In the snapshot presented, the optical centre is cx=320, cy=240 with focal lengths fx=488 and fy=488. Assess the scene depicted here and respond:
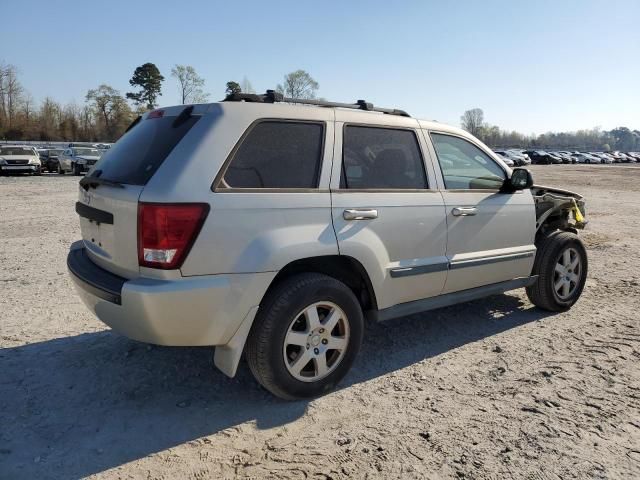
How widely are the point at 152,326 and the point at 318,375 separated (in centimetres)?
115

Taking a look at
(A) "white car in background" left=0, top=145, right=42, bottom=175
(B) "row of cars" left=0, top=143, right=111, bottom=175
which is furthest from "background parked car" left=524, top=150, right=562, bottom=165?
(A) "white car in background" left=0, top=145, right=42, bottom=175

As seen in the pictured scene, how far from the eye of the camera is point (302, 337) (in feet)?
10.3

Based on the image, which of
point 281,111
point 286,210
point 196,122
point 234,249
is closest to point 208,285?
point 234,249

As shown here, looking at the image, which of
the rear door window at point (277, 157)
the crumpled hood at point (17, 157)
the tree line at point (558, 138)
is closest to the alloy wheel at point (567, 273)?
the rear door window at point (277, 157)

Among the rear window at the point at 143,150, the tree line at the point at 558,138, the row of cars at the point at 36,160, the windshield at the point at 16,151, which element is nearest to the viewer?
the rear window at the point at 143,150

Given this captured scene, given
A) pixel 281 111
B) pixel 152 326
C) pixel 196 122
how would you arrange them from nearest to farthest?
pixel 152 326, pixel 196 122, pixel 281 111

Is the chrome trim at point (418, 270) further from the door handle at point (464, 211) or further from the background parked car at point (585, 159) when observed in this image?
the background parked car at point (585, 159)

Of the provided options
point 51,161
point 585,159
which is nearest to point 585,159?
point 585,159

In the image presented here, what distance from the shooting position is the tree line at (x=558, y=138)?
139750 mm

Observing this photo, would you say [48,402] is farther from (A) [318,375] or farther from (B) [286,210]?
(B) [286,210]

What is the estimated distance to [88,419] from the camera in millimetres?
2986

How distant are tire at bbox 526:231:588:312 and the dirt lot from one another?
0.65ft

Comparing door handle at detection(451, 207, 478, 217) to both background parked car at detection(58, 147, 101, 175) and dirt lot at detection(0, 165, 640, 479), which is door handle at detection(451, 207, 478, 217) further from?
background parked car at detection(58, 147, 101, 175)

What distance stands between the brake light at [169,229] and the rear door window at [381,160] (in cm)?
111
